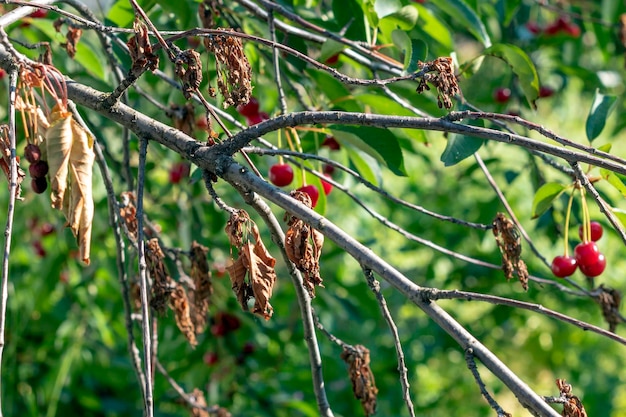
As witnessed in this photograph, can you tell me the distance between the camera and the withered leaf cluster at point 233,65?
975 mm

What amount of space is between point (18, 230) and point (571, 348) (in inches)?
101

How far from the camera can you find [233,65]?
3.23 ft

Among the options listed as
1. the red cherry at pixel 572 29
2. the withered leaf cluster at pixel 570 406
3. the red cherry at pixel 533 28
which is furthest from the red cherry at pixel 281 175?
the red cherry at pixel 572 29

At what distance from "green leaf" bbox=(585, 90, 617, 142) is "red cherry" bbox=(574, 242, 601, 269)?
7.6 inches

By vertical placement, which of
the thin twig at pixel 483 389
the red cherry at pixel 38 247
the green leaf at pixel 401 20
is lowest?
the thin twig at pixel 483 389

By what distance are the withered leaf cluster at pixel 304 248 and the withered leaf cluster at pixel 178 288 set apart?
0.98 feet

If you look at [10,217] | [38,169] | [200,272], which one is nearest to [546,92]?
[200,272]

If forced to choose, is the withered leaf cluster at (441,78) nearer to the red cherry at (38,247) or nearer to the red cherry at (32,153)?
the red cherry at (32,153)

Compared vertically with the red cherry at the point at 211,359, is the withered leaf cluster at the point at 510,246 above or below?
below

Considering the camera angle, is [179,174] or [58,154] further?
[179,174]

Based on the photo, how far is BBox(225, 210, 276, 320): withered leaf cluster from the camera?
923mm

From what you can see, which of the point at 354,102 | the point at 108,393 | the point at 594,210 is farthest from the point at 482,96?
the point at 108,393

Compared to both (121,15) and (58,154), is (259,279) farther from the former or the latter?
(121,15)

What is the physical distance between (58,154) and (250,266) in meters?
0.24
